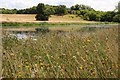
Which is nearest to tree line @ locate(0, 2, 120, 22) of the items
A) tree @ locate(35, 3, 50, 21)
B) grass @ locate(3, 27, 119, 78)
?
tree @ locate(35, 3, 50, 21)

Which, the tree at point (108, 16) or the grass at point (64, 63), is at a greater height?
the grass at point (64, 63)

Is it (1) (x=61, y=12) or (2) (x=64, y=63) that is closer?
(2) (x=64, y=63)

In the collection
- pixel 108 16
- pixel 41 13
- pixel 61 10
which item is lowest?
pixel 108 16

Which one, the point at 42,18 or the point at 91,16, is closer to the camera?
the point at 42,18

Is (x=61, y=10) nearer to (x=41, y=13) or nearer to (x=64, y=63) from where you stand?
(x=41, y=13)

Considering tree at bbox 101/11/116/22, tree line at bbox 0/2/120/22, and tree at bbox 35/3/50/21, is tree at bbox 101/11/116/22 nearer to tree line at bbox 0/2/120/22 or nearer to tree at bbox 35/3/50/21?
tree line at bbox 0/2/120/22

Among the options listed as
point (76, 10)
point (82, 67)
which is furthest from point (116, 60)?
point (76, 10)

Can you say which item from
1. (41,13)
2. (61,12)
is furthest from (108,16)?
(41,13)

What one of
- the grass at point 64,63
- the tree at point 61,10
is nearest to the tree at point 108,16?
the tree at point 61,10

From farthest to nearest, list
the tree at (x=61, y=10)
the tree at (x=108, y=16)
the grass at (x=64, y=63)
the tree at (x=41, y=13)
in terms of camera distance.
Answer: the tree at (x=61, y=10) → the tree at (x=108, y=16) → the tree at (x=41, y=13) → the grass at (x=64, y=63)

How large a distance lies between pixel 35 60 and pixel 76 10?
86.8 meters

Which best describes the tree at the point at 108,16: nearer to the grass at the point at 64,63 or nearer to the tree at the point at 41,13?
the tree at the point at 41,13

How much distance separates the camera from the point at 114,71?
17.2ft

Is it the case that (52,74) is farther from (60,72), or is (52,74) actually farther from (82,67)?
(82,67)
